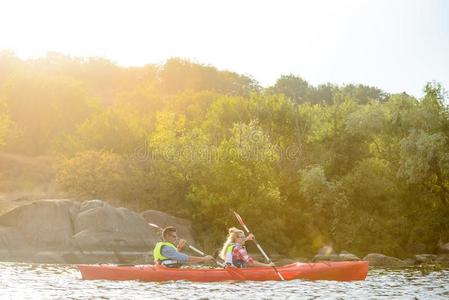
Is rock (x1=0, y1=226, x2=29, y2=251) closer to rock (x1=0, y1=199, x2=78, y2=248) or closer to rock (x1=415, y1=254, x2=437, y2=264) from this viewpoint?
rock (x1=0, y1=199, x2=78, y2=248)

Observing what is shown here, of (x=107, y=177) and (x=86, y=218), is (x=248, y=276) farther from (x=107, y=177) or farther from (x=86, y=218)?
(x=107, y=177)

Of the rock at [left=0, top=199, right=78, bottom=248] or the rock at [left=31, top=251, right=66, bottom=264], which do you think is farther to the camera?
the rock at [left=0, top=199, right=78, bottom=248]

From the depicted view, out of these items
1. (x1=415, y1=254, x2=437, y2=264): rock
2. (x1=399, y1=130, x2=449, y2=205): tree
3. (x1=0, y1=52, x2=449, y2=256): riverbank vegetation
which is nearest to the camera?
(x1=415, y1=254, x2=437, y2=264): rock

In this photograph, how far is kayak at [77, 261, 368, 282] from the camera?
920 inches

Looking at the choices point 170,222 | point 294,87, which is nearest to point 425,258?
point 170,222

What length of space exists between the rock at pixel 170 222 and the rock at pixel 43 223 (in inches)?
217

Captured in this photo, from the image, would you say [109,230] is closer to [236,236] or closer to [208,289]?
[236,236]

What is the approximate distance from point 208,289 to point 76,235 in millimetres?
17223

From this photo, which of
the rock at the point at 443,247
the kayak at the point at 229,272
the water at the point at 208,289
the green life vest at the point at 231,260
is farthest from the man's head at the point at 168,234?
the rock at the point at 443,247

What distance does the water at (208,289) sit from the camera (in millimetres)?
20359

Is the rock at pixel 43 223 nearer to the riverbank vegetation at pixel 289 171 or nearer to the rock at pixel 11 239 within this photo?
the rock at pixel 11 239

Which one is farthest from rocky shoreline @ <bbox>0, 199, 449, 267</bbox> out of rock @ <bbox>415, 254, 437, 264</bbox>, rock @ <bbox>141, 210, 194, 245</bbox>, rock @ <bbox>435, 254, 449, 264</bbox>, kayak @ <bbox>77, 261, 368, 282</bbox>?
kayak @ <bbox>77, 261, 368, 282</bbox>

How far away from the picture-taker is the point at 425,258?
42906 mm

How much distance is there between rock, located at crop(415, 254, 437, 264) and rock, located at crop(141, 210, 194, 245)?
12610 mm
